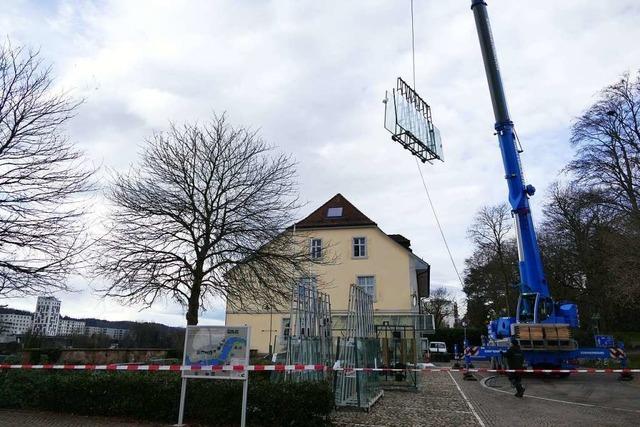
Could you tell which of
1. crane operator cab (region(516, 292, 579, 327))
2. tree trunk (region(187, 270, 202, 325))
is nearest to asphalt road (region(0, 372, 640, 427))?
crane operator cab (region(516, 292, 579, 327))

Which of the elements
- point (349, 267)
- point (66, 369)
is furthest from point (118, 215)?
point (349, 267)

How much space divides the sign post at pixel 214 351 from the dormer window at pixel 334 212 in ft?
88.6

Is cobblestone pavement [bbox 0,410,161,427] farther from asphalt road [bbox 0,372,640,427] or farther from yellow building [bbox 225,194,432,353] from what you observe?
yellow building [bbox 225,194,432,353]

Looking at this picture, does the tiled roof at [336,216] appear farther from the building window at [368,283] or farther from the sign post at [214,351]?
the sign post at [214,351]

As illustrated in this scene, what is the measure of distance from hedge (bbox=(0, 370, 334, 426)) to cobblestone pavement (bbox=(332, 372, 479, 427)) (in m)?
1.18

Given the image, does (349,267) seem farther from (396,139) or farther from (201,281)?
(396,139)

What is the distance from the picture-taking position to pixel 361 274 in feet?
111

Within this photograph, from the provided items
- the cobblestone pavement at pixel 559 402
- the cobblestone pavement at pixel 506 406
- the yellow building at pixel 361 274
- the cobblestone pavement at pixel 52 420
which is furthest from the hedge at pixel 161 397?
the yellow building at pixel 361 274

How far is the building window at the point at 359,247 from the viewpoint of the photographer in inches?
1351

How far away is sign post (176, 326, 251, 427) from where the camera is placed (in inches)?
354

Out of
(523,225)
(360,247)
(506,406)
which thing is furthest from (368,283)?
(506,406)

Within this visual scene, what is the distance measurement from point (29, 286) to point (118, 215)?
15.0 feet

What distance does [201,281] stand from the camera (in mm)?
16469

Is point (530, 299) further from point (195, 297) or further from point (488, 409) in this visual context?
point (195, 297)
